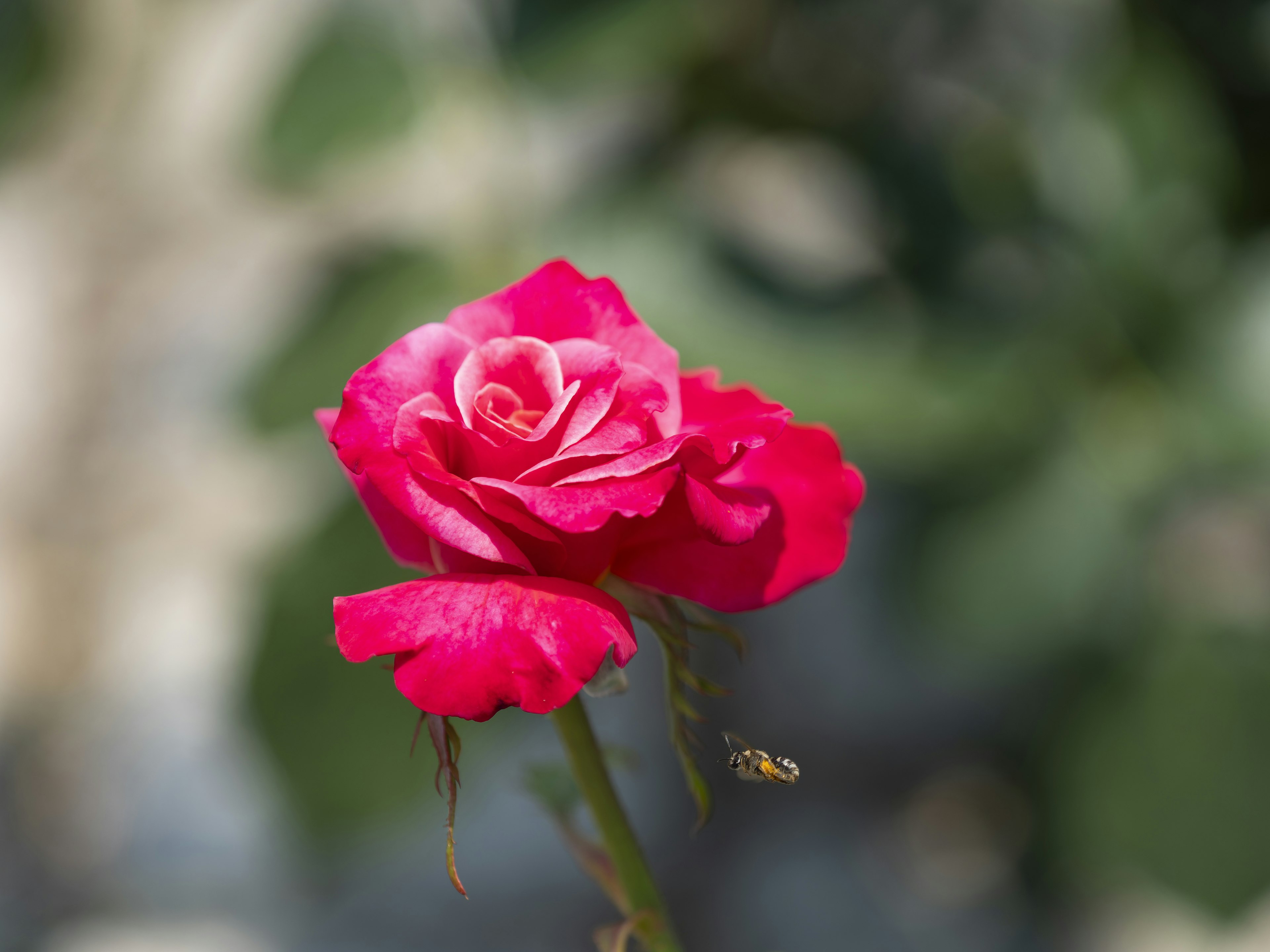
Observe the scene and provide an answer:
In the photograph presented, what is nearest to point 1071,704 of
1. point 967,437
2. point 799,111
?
point 967,437

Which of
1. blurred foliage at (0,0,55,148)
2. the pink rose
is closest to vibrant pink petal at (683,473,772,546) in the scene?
the pink rose

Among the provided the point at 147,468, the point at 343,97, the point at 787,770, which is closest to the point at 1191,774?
the point at 787,770

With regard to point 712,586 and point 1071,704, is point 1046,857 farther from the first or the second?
point 712,586

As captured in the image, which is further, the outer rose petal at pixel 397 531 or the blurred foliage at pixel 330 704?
the blurred foliage at pixel 330 704

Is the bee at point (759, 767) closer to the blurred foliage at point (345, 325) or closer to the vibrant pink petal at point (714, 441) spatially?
the vibrant pink petal at point (714, 441)

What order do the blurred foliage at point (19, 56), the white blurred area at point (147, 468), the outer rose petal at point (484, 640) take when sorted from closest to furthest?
the outer rose petal at point (484, 640) < the blurred foliage at point (19, 56) < the white blurred area at point (147, 468)

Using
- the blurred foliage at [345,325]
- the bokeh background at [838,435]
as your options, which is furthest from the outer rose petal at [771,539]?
the blurred foliage at [345,325]
